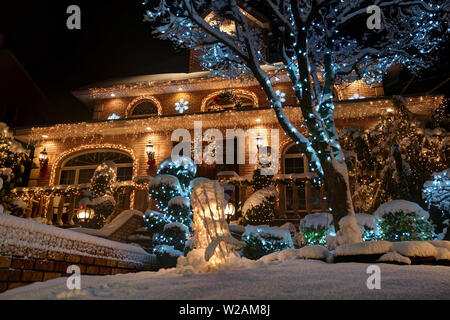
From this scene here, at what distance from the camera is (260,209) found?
28.5 feet

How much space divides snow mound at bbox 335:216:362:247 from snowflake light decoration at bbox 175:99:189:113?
1123cm

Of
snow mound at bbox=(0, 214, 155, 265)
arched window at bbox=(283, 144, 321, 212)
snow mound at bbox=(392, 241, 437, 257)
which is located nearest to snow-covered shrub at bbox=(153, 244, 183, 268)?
snow mound at bbox=(0, 214, 155, 265)

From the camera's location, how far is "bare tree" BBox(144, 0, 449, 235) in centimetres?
767

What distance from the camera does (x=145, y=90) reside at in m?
16.5

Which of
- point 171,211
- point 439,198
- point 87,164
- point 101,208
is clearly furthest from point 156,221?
point 87,164

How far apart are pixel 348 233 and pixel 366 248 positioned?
1.01 metres

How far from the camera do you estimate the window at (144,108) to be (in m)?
16.6

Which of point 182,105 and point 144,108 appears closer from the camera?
A: point 182,105

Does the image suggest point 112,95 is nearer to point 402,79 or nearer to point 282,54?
point 282,54

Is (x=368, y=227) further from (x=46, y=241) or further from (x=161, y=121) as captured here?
(x=161, y=121)

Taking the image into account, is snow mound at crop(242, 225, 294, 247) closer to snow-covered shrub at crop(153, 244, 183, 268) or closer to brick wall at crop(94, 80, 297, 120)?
snow-covered shrub at crop(153, 244, 183, 268)

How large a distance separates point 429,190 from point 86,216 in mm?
9538
